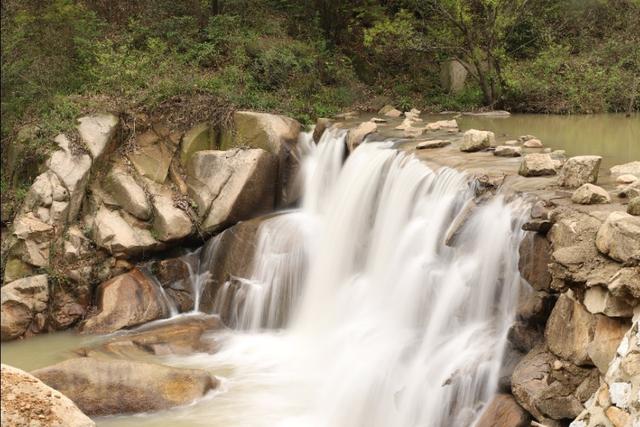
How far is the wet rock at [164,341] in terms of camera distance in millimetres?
10156

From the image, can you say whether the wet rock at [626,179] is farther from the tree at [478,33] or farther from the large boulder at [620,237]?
the tree at [478,33]

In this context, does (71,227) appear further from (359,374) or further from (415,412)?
(415,412)

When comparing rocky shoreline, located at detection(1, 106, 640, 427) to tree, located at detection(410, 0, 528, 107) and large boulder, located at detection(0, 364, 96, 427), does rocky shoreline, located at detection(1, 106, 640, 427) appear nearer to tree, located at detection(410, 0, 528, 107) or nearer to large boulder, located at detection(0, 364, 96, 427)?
large boulder, located at detection(0, 364, 96, 427)

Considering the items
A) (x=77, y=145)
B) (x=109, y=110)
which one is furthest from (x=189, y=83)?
(x=77, y=145)

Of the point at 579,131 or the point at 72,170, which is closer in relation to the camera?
the point at 72,170

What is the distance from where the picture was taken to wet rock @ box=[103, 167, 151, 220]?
12242 mm

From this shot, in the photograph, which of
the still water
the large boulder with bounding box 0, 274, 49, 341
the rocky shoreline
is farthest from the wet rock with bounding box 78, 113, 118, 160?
the still water

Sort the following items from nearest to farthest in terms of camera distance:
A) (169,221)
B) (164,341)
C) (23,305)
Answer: (164,341)
(23,305)
(169,221)

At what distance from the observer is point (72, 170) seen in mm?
12320

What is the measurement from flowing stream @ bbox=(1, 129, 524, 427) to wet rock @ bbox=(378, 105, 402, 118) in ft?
11.3

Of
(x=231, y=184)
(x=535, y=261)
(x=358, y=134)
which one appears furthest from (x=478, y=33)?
(x=535, y=261)

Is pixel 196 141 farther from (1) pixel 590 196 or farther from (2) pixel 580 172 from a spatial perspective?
(1) pixel 590 196

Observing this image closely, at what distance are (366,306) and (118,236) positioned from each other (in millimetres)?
4683

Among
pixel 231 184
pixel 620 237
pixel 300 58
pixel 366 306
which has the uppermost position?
pixel 300 58
